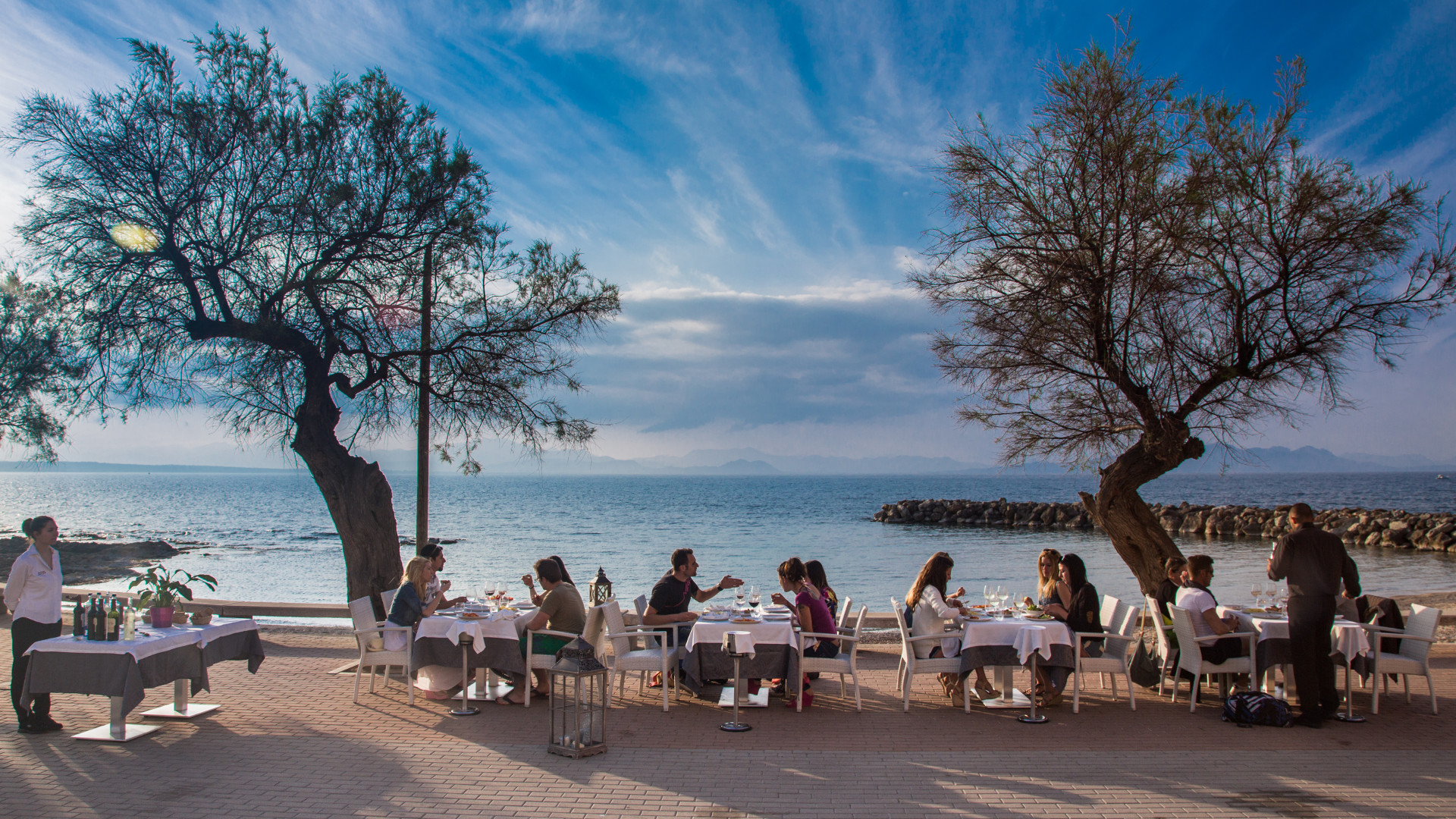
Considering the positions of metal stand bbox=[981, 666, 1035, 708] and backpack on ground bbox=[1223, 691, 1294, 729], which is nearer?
backpack on ground bbox=[1223, 691, 1294, 729]

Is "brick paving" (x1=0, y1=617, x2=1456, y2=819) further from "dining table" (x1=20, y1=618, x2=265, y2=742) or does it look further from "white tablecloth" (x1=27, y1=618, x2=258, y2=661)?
"white tablecloth" (x1=27, y1=618, x2=258, y2=661)

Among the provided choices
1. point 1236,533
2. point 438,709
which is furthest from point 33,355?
point 1236,533

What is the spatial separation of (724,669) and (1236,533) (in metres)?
46.8

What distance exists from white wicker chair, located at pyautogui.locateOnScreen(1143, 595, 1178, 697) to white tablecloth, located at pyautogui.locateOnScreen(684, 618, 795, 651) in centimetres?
368

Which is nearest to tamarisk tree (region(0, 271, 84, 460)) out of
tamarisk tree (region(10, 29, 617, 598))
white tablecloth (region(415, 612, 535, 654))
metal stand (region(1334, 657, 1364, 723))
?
tamarisk tree (region(10, 29, 617, 598))

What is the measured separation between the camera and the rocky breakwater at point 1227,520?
3606cm

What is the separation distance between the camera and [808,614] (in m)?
7.78

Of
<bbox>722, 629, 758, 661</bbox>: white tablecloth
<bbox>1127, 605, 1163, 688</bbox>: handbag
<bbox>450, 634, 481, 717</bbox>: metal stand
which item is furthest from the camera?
<bbox>1127, 605, 1163, 688</bbox>: handbag

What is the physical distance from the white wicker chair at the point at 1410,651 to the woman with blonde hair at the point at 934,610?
138 inches

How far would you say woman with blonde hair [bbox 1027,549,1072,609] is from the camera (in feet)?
26.2

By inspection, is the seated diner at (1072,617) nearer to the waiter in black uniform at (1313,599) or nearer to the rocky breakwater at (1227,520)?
the waiter in black uniform at (1313,599)

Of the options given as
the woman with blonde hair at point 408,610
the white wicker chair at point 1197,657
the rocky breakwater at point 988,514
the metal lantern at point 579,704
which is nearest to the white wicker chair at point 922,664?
the white wicker chair at point 1197,657

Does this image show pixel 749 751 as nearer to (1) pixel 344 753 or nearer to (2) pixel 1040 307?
(1) pixel 344 753

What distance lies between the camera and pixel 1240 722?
7.16 meters
